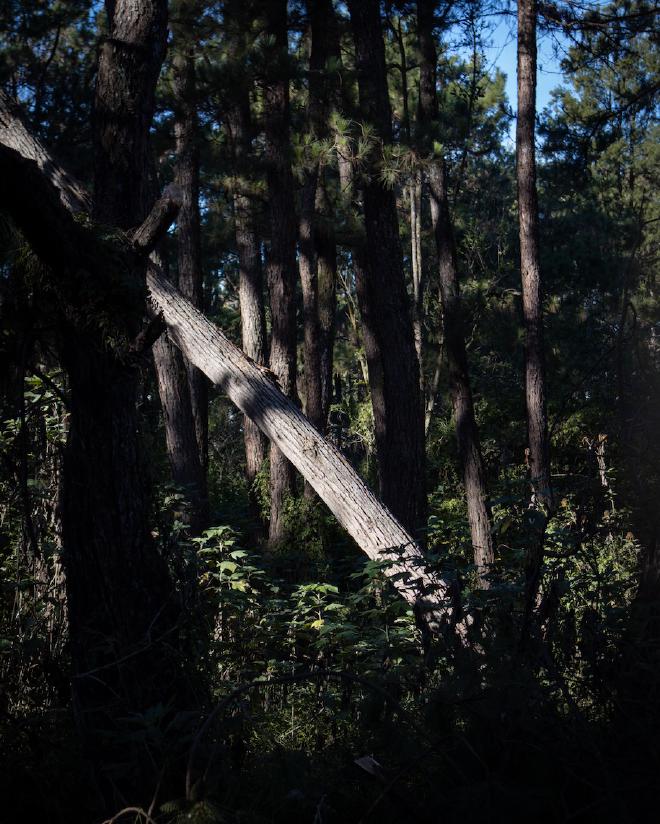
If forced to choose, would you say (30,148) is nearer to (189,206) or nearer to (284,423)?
(284,423)

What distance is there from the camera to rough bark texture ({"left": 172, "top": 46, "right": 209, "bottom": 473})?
11.0 meters

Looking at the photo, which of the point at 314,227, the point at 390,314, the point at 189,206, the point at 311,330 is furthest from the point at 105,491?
the point at 189,206

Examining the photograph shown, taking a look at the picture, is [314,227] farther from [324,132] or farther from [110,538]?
[110,538]

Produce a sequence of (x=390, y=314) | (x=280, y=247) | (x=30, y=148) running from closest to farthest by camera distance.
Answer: (x=30, y=148) < (x=390, y=314) < (x=280, y=247)

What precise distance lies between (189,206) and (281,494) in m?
4.82

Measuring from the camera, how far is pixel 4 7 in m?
12.0

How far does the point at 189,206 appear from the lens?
1275cm

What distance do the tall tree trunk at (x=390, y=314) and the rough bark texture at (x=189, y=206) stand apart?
2787mm

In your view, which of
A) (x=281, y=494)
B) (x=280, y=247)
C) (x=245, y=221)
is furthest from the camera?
(x=245, y=221)

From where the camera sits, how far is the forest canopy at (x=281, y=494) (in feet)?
7.79

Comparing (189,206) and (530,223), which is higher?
(189,206)

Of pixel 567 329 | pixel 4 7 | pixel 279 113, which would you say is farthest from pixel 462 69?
pixel 4 7

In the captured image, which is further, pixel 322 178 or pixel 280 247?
pixel 322 178

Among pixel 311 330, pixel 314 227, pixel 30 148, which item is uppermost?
pixel 314 227
